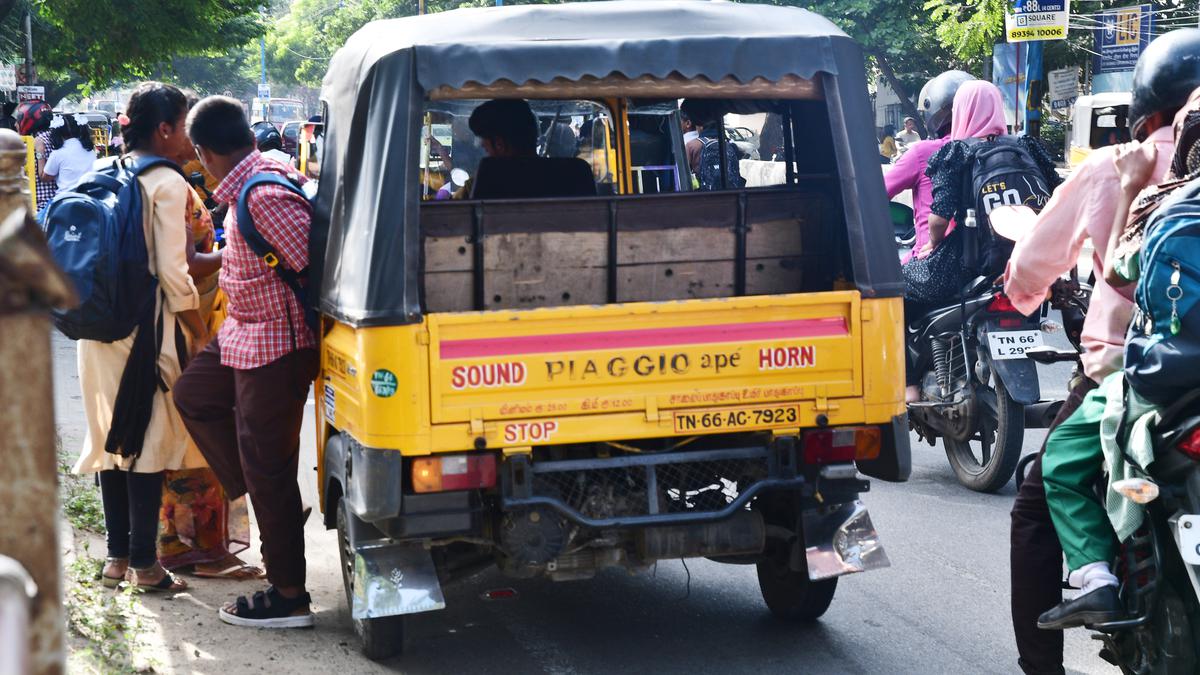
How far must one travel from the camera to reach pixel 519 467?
437 centimetres

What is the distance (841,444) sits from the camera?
461 cm

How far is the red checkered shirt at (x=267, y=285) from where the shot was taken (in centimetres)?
495

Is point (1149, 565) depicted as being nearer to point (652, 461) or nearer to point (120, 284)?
point (652, 461)

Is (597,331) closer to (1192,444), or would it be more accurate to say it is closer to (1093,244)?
(1093,244)

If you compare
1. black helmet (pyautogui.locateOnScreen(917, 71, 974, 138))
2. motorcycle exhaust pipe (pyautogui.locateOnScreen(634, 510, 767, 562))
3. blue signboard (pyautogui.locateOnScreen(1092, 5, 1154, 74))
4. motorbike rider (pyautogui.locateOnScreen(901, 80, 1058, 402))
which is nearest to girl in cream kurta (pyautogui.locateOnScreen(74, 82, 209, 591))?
motorcycle exhaust pipe (pyautogui.locateOnScreen(634, 510, 767, 562))

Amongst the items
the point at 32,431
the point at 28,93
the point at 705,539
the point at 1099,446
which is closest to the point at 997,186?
the point at 705,539

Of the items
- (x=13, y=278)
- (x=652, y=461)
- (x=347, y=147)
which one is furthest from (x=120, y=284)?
(x=13, y=278)

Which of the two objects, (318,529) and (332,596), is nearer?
(332,596)

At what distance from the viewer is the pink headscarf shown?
7199mm

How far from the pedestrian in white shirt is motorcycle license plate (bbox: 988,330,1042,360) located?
10.1 m

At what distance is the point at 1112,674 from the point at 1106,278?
5.14ft

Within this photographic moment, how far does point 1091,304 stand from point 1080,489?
0.57 metres

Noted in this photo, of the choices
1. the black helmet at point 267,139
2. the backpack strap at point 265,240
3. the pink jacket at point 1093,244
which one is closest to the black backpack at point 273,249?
the backpack strap at point 265,240

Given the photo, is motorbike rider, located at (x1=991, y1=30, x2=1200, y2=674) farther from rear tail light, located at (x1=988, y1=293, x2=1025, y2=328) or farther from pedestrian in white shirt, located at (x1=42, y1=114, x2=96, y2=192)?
pedestrian in white shirt, located at (x1=42, y1=114, x2=96, y2=192)
